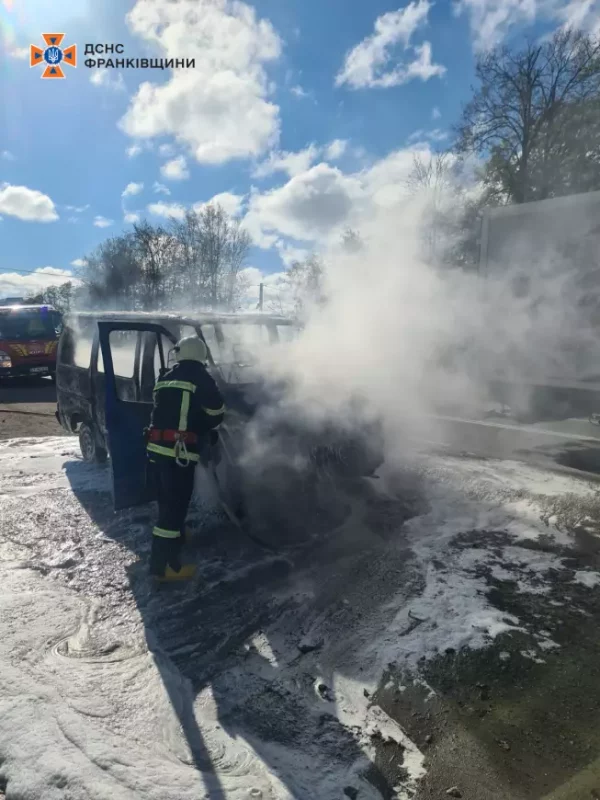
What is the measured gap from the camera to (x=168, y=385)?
12.9ft

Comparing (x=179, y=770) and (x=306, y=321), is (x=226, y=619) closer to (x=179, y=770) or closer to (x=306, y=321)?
(x=179, y=770)

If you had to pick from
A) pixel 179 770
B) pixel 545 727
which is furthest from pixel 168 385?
pixel 545 727

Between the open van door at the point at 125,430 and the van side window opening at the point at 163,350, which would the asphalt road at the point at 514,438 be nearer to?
the van side window opening at the point at 163,350

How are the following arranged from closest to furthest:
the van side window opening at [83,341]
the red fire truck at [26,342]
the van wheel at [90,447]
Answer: the van side window opening at [83,341], the van wheel at [90,447], the red fire truck at [26,342]

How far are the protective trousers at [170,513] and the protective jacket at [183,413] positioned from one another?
99 mm

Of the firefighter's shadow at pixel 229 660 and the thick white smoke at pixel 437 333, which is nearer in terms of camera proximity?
the firefighter's shadow at pixel 229 660

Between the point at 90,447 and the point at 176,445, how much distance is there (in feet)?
11.3

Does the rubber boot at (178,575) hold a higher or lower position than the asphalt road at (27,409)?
lower

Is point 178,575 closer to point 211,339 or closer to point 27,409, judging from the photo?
point 211,339

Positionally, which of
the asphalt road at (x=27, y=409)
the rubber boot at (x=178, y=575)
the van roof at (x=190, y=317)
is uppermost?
the van roof at (x=190, y=317)

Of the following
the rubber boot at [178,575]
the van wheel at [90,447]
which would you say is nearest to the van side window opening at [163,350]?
the van wheel at [90,447]

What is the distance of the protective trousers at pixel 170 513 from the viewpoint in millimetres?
3832

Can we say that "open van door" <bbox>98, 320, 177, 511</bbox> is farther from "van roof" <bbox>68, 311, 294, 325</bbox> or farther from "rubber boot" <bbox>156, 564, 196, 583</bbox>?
"rubber boot" <bbox>156, 564, 196, 583</bbox>

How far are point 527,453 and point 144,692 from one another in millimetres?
5472
